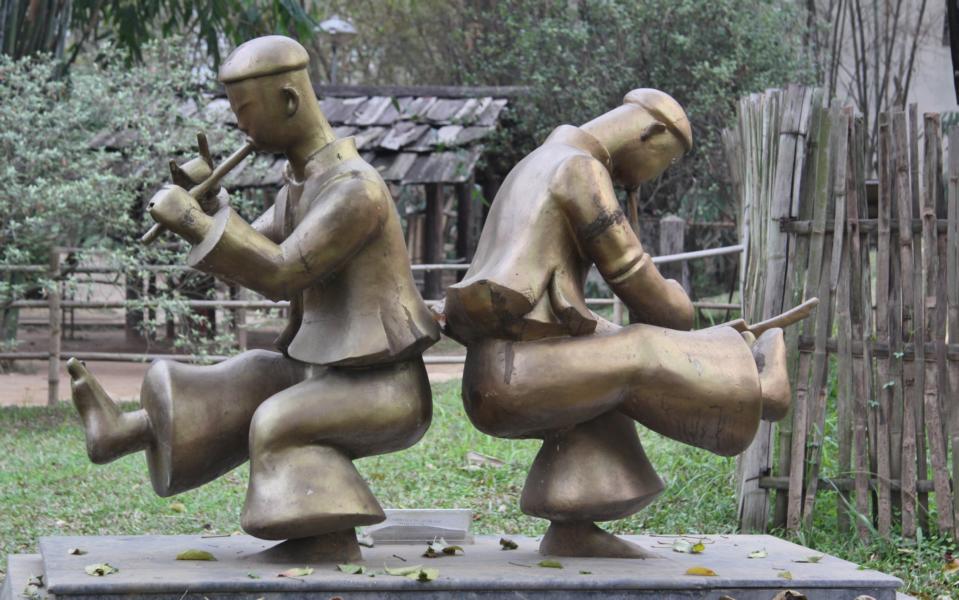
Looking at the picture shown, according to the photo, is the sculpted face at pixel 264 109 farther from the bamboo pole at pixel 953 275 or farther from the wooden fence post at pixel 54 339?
the wooden fence post at pixel 54 339

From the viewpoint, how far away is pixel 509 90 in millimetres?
14625

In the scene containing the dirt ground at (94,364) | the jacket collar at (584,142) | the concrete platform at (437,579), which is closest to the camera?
the concrete platform at (437,579)

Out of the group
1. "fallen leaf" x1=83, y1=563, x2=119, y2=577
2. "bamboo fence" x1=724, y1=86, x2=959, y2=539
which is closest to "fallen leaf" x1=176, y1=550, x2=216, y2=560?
"fallen leaf" x1=83, y1=563, x2=119, y2=577

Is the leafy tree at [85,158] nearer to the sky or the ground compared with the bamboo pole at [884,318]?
nearer to the sky

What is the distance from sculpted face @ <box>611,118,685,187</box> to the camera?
406cm

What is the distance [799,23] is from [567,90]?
3408 millimetres

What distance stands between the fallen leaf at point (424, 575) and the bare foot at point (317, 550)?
0.99 feet

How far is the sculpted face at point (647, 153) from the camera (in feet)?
13.3

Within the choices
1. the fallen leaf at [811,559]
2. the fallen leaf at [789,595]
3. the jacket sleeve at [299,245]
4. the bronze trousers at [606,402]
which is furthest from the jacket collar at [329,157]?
the fallen leaf at [811,559]

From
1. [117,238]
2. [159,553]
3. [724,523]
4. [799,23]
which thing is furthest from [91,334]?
[159,553]

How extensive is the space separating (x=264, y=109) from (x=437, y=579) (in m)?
1.42

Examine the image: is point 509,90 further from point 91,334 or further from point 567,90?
point 91,334

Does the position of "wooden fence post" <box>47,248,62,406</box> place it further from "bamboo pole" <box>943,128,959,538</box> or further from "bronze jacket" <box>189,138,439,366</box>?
"bamboo pole" <box>943,128,959,538</box>

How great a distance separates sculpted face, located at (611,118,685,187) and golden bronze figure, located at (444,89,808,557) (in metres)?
0.03
